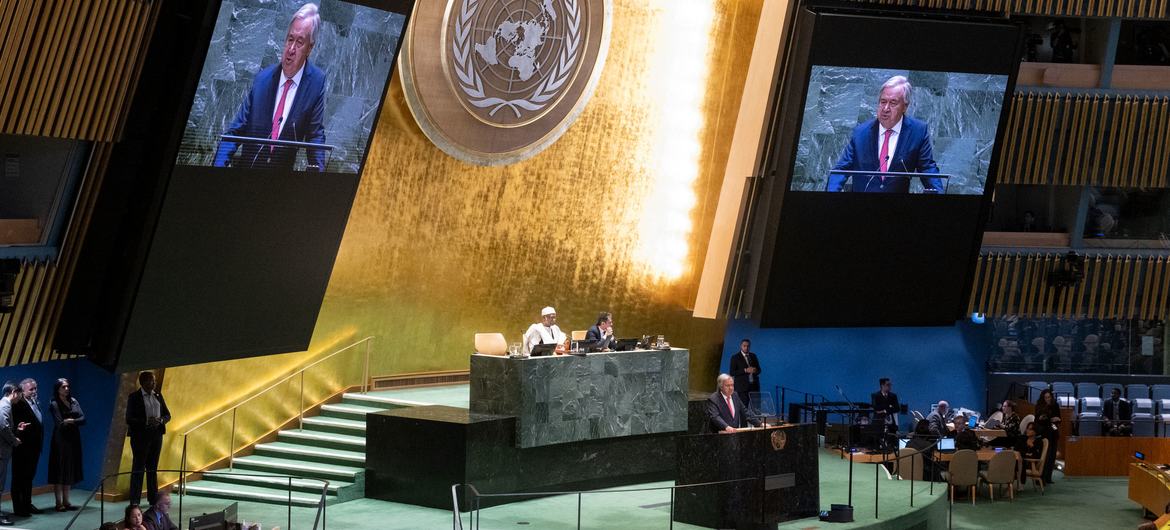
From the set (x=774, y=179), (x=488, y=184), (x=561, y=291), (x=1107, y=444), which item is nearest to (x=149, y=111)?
(x=488, y=184)

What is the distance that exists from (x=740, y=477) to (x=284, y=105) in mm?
5104

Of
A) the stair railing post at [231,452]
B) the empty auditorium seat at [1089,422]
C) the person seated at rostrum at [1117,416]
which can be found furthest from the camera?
the empty auditorium seat at [1089,422]

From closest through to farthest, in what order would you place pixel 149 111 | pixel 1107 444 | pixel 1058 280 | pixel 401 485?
pixel 149 111 < pixel 401 485 < pixel 1107 444 < pixel 1058 280

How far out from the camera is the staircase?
43.4 feet

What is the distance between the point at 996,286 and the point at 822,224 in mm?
3843

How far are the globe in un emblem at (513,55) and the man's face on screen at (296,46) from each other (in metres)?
3.12

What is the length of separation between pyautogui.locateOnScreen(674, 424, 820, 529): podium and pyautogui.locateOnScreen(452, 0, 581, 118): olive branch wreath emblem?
17.0 feet

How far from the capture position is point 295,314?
13930mm

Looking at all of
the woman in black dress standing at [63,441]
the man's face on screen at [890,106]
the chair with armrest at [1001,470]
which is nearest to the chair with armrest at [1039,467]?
the chair with armrest at [1001,470]

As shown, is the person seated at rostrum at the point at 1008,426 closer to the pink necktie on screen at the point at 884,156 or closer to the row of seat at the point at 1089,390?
the row of seat at the point at 1089,390

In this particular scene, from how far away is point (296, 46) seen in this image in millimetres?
12289

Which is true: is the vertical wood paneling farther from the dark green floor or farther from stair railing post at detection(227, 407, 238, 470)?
stair railing post at detection(227, 407, 238, 470)

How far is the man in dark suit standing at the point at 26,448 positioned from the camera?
11.9 meters

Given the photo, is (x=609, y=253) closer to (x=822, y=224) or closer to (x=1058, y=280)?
(x=822, y=224)
